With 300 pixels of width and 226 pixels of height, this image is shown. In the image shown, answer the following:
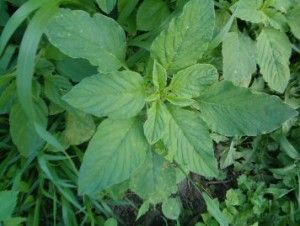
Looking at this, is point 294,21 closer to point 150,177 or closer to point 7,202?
point 150,177

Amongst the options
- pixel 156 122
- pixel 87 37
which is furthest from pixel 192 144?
pixel 87 37

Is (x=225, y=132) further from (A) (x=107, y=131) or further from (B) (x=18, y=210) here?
(B) (x=18, y=210)

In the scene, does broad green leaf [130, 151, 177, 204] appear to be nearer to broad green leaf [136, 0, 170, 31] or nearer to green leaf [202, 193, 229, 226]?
green leaf [202, 193, 229, 226]

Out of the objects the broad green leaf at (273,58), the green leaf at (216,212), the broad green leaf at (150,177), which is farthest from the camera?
the green leaf at (216,212)

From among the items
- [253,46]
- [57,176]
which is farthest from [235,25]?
[57,176]

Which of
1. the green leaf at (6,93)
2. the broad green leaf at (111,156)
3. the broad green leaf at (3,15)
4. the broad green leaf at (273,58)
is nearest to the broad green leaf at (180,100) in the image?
the broad green leaf at (111,156)

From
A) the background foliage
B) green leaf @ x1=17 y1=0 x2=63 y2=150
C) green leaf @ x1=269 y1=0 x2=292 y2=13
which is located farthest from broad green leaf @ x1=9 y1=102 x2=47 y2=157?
green leaf @ x1=269 y1=0 x2=292 y2=13

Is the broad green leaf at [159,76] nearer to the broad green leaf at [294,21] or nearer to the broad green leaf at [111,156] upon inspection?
the broad green leaf at [111,156]
